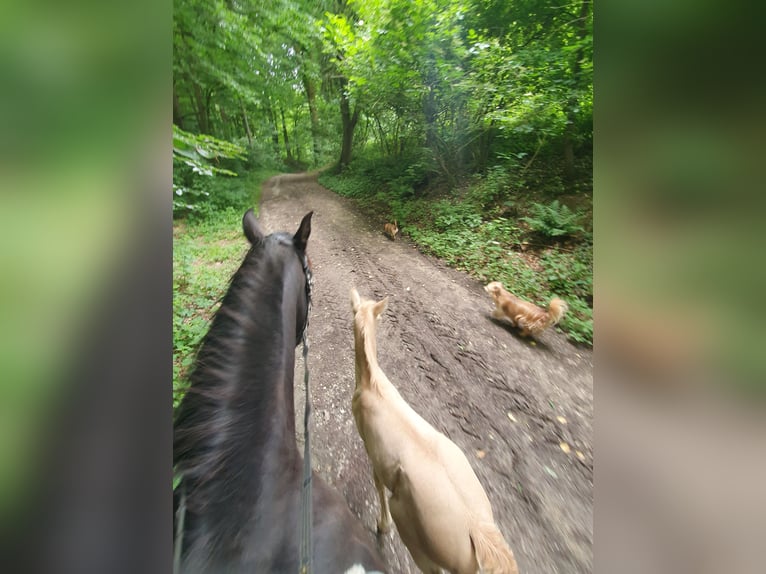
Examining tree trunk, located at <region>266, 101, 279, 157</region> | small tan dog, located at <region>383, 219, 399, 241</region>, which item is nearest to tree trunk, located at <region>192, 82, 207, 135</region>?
tree trunk, located at <region>266, 101, 279, 157</region>

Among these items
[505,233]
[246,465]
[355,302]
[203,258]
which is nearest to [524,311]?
[505,233]

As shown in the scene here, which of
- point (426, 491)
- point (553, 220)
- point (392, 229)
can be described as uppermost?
point (553, 220)

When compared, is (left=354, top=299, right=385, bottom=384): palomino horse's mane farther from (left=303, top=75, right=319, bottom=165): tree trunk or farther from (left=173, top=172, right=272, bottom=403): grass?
(left=303, top=75, right=319, bottom=165): tree trunk

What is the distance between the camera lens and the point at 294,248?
4.11 ft

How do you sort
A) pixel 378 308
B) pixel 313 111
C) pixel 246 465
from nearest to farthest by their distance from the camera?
1. pixel 246 465
2. pixel 378 308
3. pixel 313 111

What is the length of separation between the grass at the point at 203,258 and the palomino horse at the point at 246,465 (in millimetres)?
113

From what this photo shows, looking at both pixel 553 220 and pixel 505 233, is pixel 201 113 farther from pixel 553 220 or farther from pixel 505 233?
pixel 553 220

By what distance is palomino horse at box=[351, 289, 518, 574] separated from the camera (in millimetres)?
739

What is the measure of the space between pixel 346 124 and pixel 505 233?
3.53 feet

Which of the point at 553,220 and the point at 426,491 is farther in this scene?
the point at 553,220

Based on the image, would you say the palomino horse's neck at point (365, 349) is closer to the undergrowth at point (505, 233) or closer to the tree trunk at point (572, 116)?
the undergrowth at point (505, 233)

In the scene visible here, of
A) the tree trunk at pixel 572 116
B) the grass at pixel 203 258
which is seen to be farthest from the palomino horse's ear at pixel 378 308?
the tree trunk at pixel 572 116
